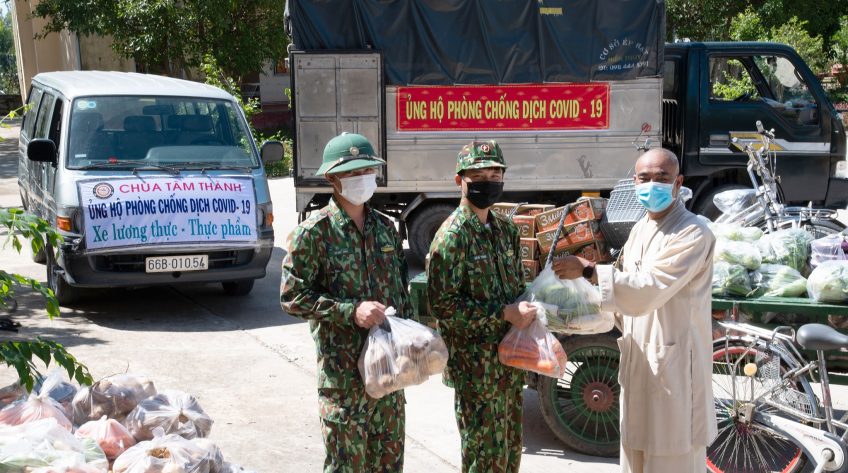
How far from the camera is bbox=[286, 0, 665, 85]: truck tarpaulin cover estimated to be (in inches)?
381

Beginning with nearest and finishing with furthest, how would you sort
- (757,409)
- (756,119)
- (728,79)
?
(757,409)
(756,119)
(728,79)

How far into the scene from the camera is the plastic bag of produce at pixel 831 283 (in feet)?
15.8

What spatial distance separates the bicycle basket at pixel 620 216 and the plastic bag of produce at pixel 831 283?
1.91 meters

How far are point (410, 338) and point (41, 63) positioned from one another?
105 feet

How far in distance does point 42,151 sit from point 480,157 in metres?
5.55

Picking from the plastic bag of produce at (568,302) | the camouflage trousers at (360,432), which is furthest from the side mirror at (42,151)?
the plastic bag of produce at (568,302)

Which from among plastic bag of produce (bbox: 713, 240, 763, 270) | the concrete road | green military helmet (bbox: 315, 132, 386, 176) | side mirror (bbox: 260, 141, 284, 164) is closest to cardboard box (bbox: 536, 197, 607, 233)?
the concrete road

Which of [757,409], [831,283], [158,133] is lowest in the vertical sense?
[757,409]

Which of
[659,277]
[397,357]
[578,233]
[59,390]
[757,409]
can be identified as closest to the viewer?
[397,357]

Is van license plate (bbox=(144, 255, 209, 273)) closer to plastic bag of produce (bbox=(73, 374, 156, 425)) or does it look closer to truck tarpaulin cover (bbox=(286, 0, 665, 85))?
truck tarpaulin cover (bbox=(286, 0, 665, 85))

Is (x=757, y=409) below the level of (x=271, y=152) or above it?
below

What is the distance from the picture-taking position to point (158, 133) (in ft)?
28.2

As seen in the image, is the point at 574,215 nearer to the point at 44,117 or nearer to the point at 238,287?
the point at 238,287

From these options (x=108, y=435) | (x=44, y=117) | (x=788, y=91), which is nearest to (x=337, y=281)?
(x=108, y=435)
